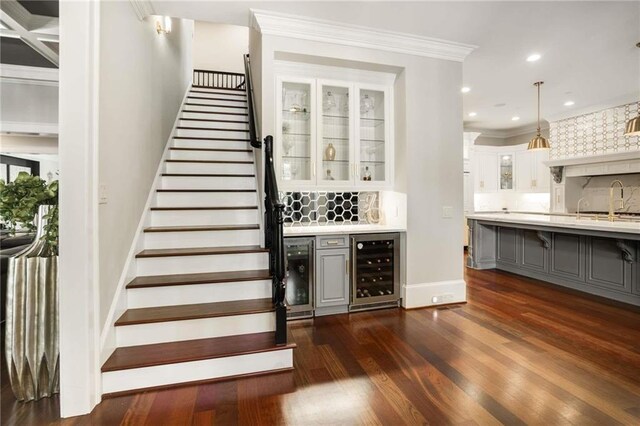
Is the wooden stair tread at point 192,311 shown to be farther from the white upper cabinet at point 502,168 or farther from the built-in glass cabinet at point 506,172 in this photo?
the built-in glass cabinet at point 506,172

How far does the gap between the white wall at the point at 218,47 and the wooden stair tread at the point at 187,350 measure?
8.38 metres

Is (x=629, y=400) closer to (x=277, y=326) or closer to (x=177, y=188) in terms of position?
(x=277, y=326)

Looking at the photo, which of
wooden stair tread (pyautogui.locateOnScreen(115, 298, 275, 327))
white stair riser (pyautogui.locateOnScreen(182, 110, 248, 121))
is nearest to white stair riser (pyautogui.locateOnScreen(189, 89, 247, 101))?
white stair riser (pyautogui.locateOnScreen(182, 110, 248, 121))

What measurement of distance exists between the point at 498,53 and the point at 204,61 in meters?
7.63

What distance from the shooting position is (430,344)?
2.60 m

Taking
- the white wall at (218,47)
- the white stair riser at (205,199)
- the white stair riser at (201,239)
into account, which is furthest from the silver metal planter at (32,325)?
the white wall at (218,47)

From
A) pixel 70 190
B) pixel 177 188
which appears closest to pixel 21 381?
pixel 70 190

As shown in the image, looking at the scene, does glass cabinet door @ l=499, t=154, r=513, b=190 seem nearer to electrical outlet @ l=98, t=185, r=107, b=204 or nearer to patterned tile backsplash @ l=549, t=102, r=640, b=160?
patterned tile backsplash @ l=549, t=102, r=640, b=160

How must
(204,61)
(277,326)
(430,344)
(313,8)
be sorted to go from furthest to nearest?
(204,61) < (313,8) < (430,344) < (277,326)

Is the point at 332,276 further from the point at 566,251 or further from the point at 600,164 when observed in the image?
the point at 600,164

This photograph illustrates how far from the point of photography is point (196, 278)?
100 inches

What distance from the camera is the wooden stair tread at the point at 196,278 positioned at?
2.41 m

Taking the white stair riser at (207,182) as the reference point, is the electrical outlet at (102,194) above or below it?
below

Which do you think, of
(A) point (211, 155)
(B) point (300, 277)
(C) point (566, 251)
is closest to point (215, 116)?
(A) point (211, 155)
